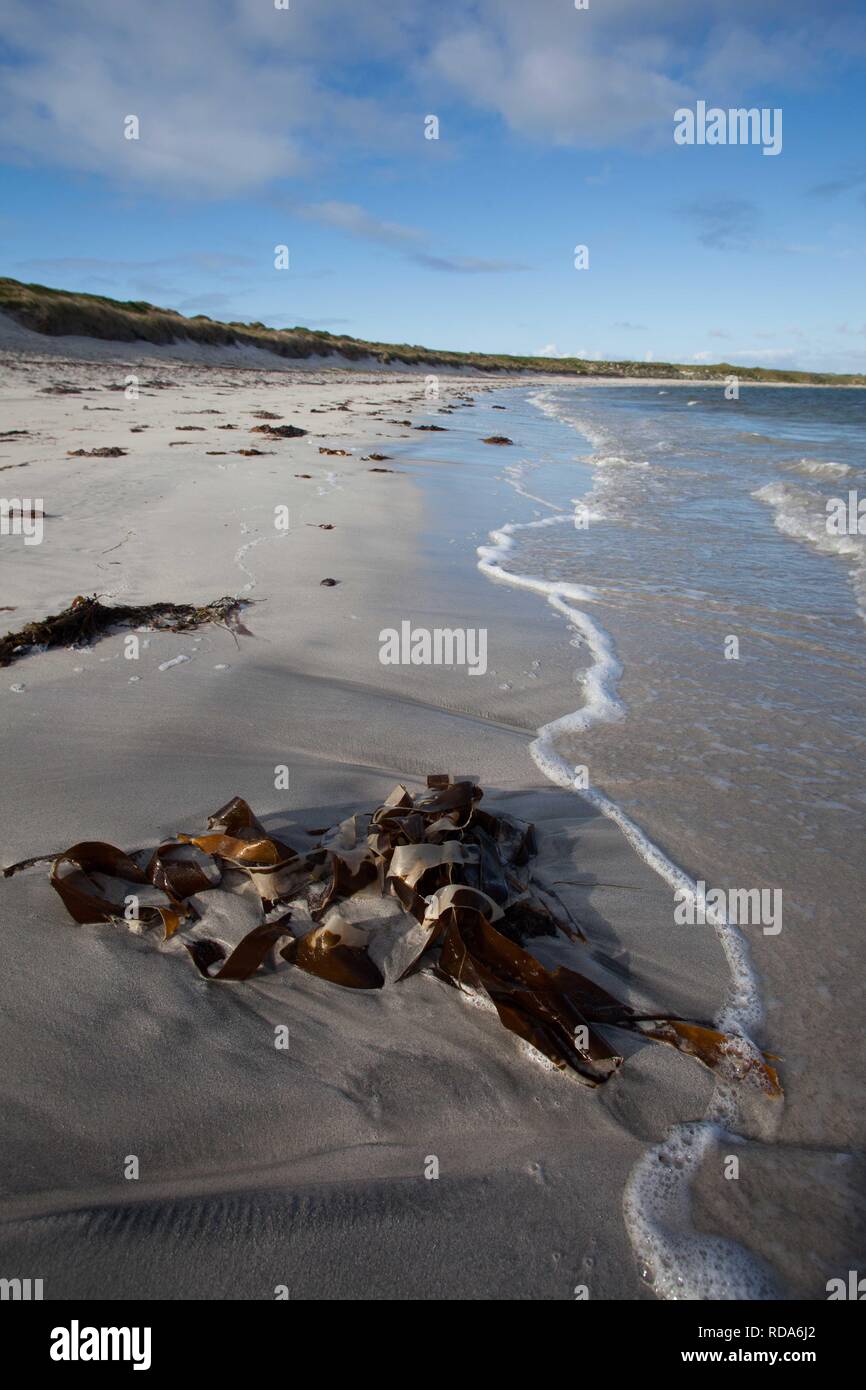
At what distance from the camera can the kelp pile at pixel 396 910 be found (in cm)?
180

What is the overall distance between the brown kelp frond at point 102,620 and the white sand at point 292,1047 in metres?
0.12

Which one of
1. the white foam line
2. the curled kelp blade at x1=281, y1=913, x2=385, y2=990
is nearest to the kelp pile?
the curled kelp blade at x1=281, y1=913, x2=385, y2=990

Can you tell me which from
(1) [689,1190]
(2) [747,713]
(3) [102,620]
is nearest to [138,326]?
(3) [102,620]

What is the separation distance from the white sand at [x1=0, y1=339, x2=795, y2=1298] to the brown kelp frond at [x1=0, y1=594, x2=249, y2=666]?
12 centimetres

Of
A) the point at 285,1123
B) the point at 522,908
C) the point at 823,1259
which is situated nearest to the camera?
the point at 823,1259

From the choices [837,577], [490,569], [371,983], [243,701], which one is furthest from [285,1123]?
[837,577]

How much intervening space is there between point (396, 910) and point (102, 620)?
2.68 m

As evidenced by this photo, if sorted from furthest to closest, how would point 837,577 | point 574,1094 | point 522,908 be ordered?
point 837,577 → point 522,908 → point 574,1094

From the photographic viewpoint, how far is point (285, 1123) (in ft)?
5.00

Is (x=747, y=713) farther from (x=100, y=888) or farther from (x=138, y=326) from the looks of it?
(x=138, y=326)

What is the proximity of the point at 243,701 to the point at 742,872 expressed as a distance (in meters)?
2.18

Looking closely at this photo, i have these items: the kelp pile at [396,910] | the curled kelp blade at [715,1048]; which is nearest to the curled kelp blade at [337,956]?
the kelp pile at [396,910]

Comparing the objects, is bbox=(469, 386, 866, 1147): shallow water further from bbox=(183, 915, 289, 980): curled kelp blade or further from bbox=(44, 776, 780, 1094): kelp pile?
bbox=(183, 915, 289, 980): curled kelp blade
